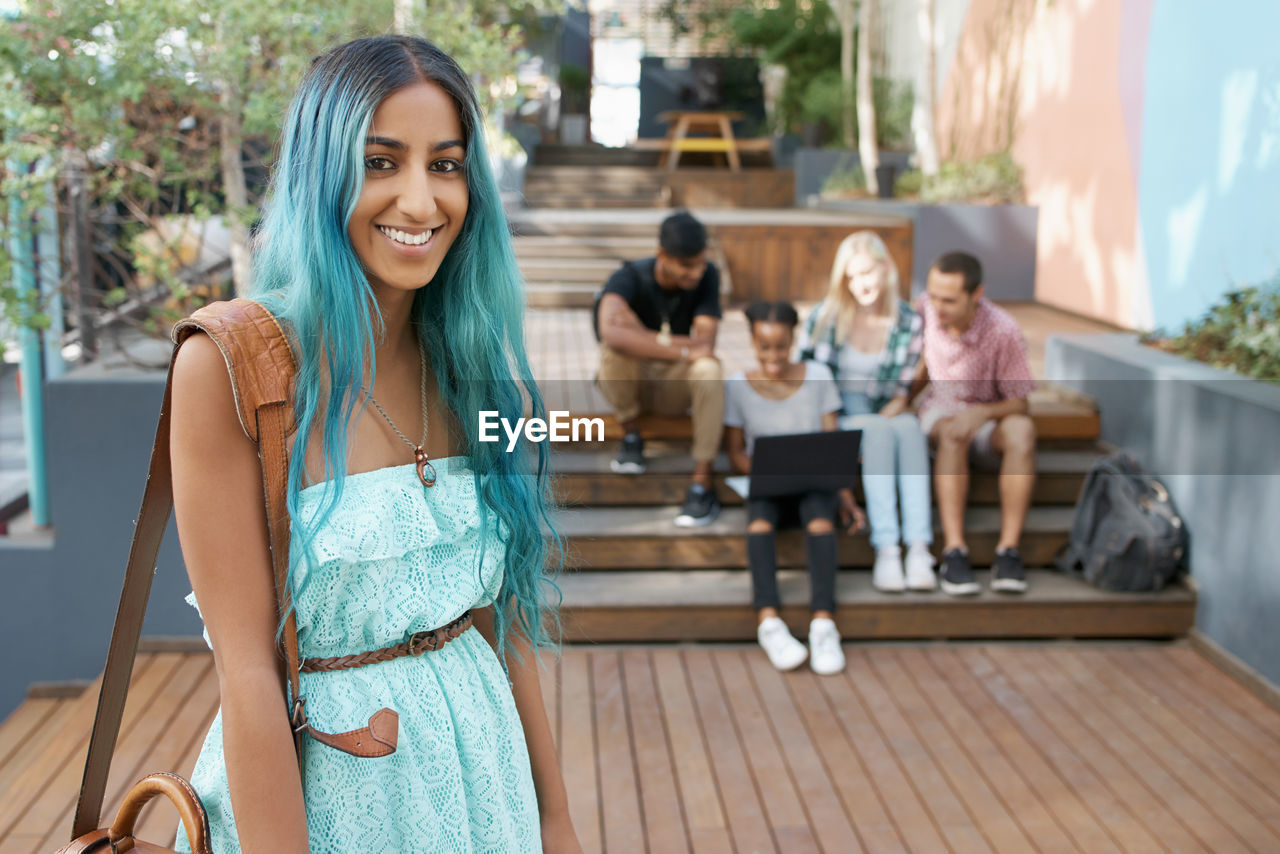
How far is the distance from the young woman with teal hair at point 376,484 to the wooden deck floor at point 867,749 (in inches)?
63.8

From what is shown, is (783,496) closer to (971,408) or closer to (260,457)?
(971,408)

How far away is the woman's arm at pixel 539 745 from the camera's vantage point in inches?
51.3

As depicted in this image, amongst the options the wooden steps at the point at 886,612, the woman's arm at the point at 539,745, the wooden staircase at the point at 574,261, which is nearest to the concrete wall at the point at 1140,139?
the wooden steps at the point at 886,612

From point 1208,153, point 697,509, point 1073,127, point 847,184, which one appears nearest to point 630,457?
point 697,509

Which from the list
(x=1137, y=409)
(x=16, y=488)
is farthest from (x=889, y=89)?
(x=16, y=488)

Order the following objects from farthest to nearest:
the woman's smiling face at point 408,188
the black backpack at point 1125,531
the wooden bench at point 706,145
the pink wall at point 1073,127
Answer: the wooden bench at point 706,145 < the pink wall at point 1073,127 < the black backpack at point 1125,531 < the woman's smiling face at point 408,188

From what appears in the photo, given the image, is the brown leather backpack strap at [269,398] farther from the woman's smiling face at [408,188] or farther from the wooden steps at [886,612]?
the wooden steps at [886,612]

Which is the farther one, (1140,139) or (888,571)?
(1140,139)

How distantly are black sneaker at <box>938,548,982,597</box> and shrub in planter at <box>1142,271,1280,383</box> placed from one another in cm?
114

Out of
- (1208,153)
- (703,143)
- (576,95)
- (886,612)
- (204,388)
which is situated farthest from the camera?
(576,95)

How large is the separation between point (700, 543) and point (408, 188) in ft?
10.0

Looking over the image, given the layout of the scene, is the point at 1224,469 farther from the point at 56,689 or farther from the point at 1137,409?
the point at 56,689

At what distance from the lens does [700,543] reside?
13.2ft

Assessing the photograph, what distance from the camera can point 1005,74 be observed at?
30.8 ft
